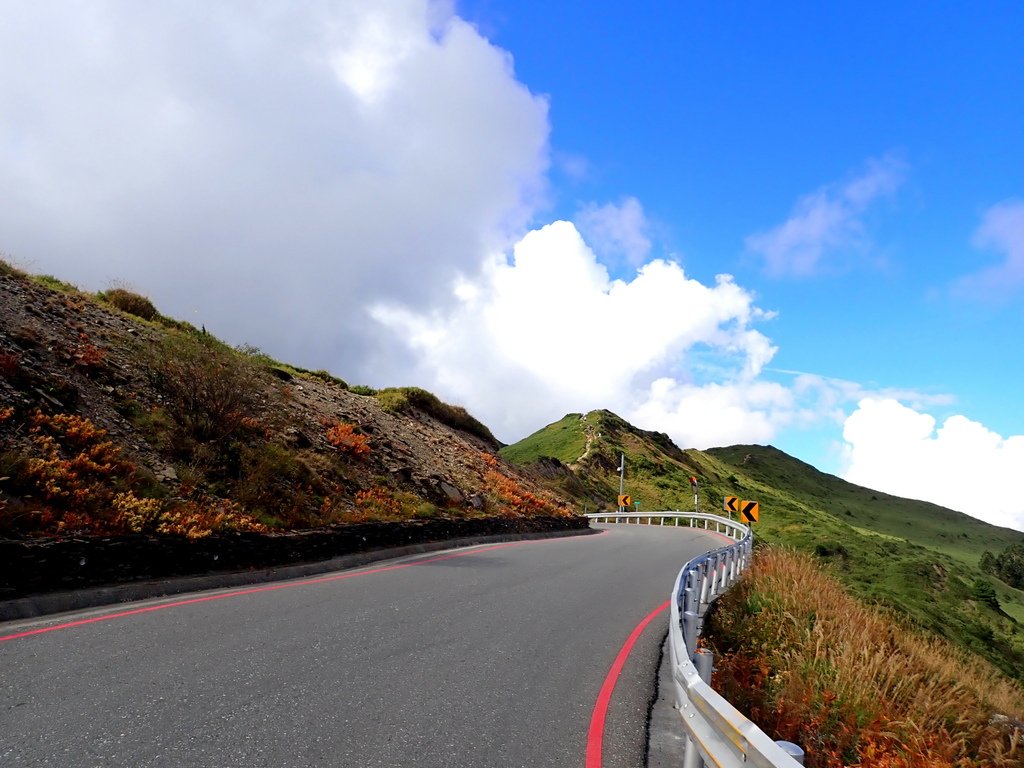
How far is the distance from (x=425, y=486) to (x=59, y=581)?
1414 cm

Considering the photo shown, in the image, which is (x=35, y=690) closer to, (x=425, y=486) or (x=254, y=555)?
(x=254, y=555)

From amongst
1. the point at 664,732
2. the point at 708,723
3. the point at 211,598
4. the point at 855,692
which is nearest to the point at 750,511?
the point at 855,692

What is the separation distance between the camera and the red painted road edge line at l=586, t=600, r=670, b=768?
4.65 metres

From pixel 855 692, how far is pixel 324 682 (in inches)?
201

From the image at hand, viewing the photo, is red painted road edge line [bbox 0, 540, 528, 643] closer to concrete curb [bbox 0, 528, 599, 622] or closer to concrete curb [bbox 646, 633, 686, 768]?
concrete curb [bbox 0, 528, 599, 622]

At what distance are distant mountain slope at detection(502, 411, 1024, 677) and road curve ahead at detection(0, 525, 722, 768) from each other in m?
15.9

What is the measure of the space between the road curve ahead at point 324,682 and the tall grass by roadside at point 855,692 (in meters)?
1.25

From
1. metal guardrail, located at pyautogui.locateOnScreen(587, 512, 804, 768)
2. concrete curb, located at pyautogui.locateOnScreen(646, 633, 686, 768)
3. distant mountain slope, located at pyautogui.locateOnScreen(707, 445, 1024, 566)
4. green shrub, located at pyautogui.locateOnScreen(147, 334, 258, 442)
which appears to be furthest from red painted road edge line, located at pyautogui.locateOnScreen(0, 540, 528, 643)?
distant mountain slope, located at pyautogui.locateOnScreen(707, 445, 1024, 566)

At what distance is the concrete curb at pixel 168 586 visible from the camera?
7.26 meters

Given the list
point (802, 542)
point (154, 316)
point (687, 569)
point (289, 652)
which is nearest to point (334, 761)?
point (289, 652)

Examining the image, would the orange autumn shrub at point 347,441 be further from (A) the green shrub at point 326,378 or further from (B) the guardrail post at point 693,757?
(B) the guardrail post at point 693,757

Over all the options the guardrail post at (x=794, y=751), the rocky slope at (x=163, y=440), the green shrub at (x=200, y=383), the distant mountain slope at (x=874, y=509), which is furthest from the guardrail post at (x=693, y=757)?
the distant mountain slope at (x=874, y=509)

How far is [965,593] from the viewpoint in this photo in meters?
40.4

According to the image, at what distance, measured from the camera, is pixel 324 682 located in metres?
5.41
